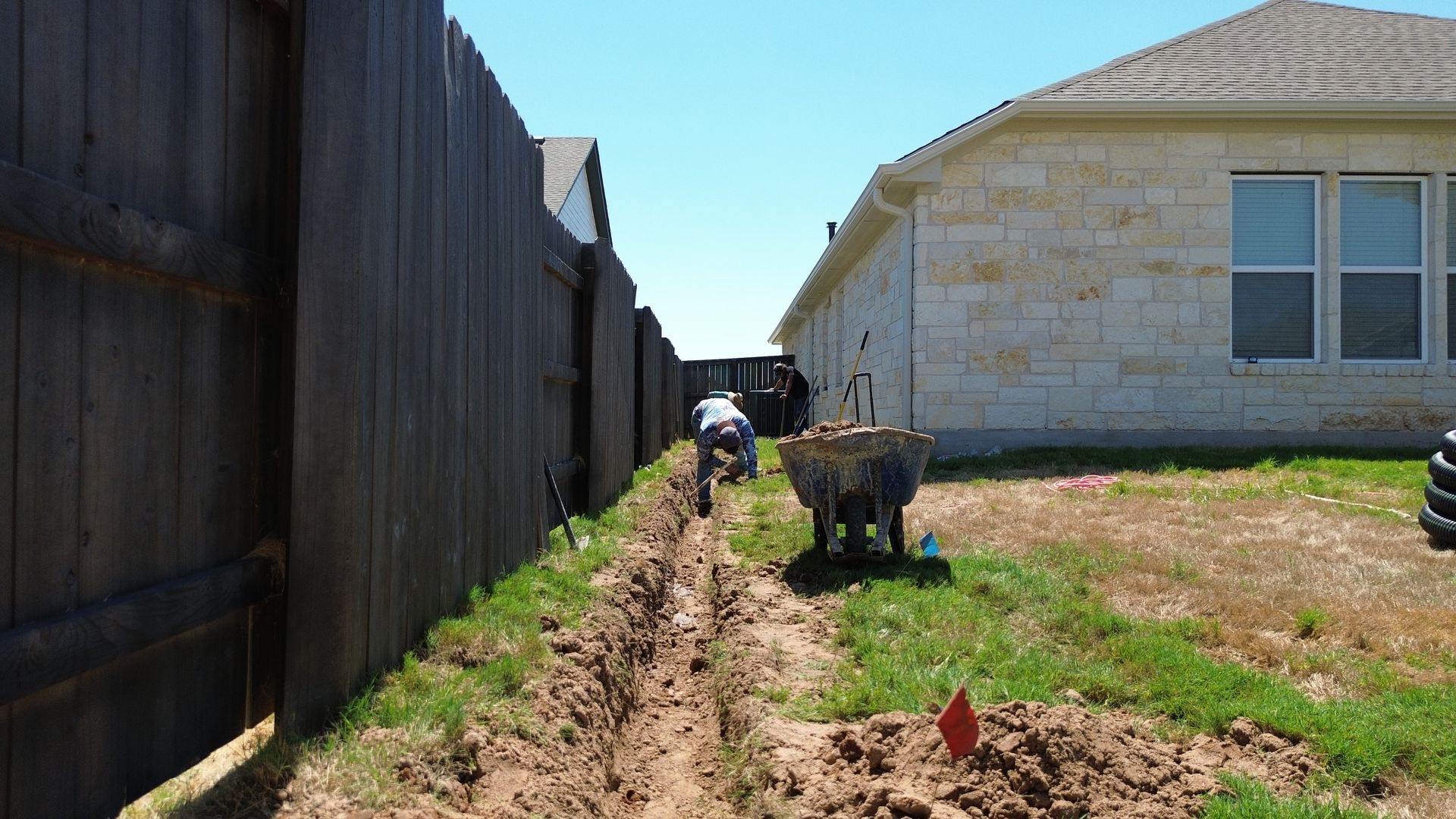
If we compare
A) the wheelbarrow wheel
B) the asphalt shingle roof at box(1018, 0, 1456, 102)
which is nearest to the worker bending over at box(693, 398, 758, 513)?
the wheelbarrow wheel

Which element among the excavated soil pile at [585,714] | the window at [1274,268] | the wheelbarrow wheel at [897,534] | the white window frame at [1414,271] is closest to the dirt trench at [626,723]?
the excavated soil pile at [585,714]

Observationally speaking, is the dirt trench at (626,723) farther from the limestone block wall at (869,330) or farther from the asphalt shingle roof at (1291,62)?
the asphalt shingle roof at (1291,62)

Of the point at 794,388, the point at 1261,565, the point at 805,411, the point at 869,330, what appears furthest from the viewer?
the point at 794,388

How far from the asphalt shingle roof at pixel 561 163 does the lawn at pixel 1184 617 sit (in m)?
12.8

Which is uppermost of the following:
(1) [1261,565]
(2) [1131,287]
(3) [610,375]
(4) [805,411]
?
(2) [1131,287]

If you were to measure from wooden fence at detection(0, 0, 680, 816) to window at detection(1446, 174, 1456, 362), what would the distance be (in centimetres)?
1240

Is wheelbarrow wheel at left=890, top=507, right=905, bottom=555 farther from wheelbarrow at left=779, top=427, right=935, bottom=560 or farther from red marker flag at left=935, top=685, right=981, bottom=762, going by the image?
red marker flag at left=935, top=685, right=981, bottom=762

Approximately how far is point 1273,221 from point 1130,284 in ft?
6.67

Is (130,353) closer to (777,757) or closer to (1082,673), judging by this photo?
(777,757)

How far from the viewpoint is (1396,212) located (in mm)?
11641

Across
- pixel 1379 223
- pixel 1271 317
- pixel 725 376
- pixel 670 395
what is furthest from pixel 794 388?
pixel 1379 223

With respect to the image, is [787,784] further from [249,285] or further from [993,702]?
[249,285]

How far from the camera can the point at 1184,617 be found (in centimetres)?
473

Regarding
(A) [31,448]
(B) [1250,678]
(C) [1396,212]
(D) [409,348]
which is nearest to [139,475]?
(A) [31,448]
